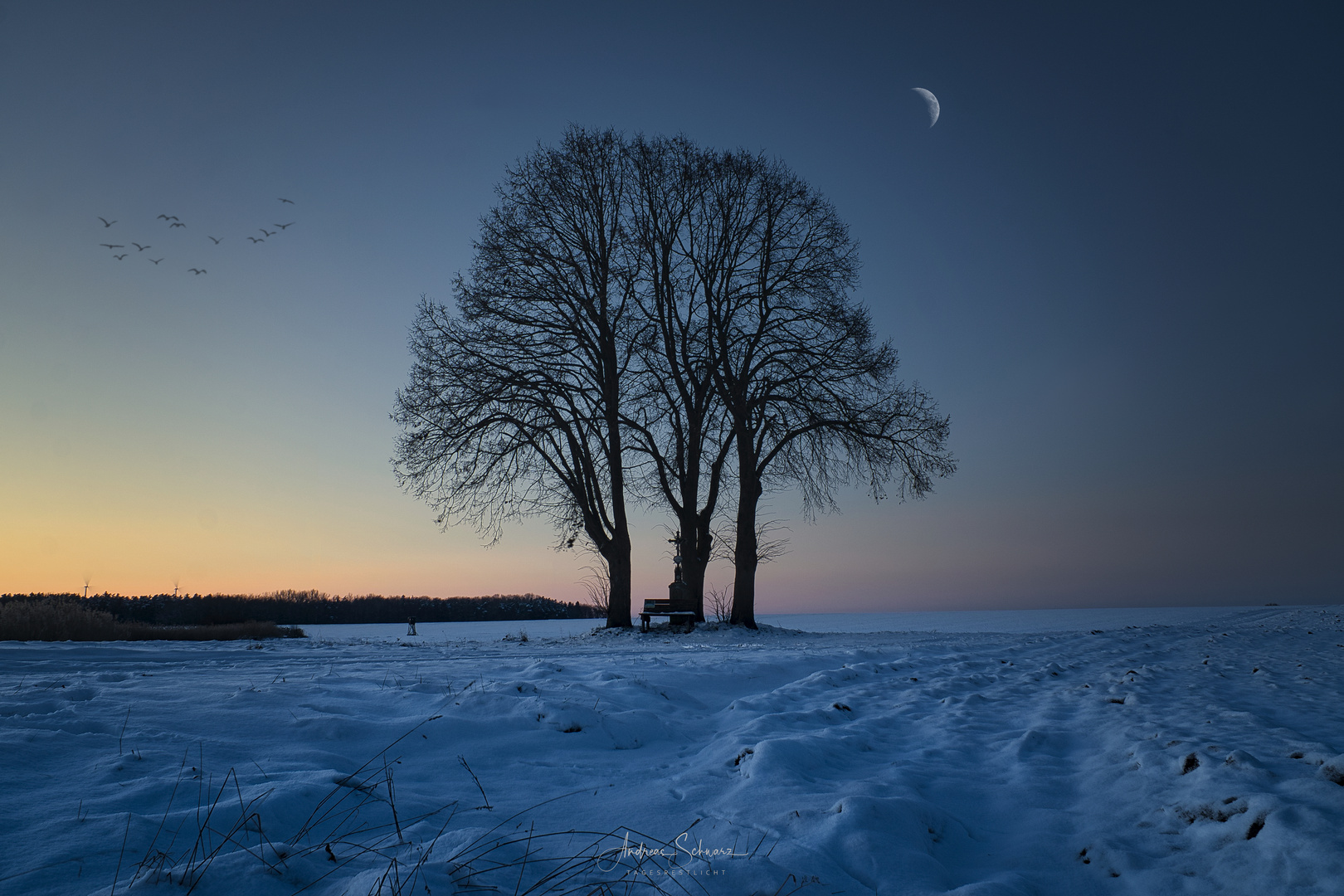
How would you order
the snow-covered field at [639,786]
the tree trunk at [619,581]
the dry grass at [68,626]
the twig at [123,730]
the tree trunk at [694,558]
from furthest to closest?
the tree trunk at [694,558]
the tree trunk at [619,581]
the dry grass at [68,626]
the twig at [123,730]
the snow-covered field at [639,786]

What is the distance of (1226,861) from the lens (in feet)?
7.22

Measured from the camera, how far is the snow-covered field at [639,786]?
6.45 ft

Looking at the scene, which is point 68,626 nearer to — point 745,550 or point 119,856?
point 119,856

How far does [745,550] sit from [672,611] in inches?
99.1

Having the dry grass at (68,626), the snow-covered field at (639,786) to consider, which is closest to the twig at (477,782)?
the snow-covered field at (639,786)

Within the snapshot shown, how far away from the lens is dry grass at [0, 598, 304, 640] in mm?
9016

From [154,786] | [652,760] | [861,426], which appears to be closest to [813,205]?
[861,426]

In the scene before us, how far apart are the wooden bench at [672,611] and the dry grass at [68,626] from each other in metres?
8.10

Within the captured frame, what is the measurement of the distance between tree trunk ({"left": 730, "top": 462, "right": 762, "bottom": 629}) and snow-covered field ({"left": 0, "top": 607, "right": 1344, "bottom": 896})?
35.4 ft

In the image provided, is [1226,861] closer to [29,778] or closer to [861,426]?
[29,778]

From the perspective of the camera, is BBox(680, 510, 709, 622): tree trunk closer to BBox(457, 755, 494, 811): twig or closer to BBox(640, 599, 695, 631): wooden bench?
BBox(640, 599, 695, 631): wooden bench
